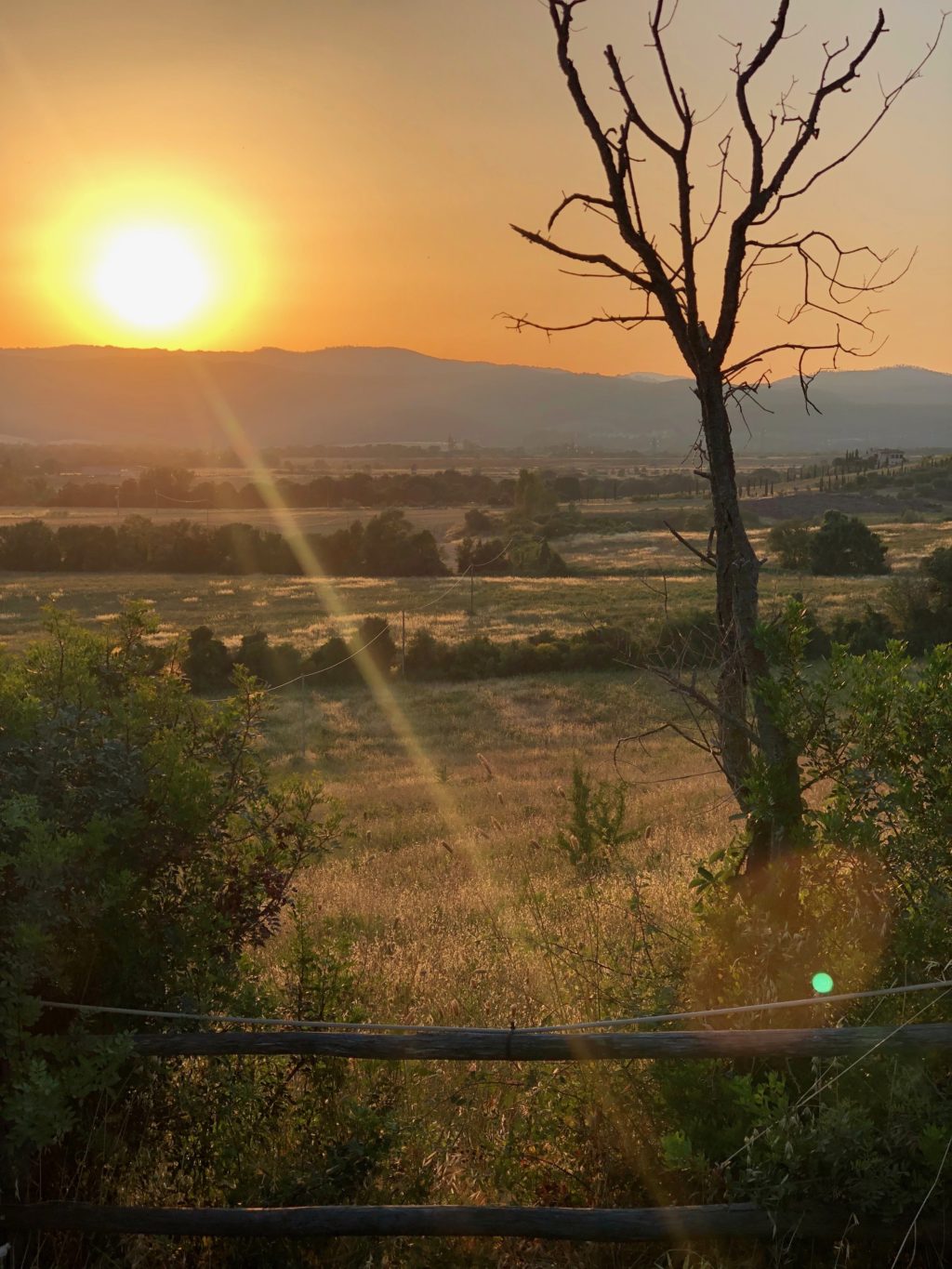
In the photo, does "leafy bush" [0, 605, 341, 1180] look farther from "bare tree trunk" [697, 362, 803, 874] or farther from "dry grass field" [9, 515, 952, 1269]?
"bare tree trunk" [697, 362, 803, 874]

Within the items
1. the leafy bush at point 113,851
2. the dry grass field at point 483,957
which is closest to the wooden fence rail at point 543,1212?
the dry grass field at point 483,957

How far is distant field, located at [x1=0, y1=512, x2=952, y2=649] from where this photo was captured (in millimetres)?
43531

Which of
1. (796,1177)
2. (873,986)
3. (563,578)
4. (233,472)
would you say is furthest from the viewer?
(233,472)

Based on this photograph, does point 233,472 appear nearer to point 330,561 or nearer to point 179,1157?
point 330,561

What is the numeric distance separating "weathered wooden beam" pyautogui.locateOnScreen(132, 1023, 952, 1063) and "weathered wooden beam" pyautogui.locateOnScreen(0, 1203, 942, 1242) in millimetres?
490

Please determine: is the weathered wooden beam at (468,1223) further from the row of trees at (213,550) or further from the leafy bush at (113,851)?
the row of trees at (213,550)

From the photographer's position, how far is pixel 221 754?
185 inches

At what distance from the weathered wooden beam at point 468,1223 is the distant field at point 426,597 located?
32533 millimetres

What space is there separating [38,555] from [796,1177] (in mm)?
72292

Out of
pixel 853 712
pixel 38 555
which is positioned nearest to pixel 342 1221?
pixel 853 712

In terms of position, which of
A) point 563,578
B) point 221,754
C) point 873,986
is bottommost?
point 563,578

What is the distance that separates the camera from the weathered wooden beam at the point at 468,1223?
3.51 m

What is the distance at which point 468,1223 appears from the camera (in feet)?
12.0

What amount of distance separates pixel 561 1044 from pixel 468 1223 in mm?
660
